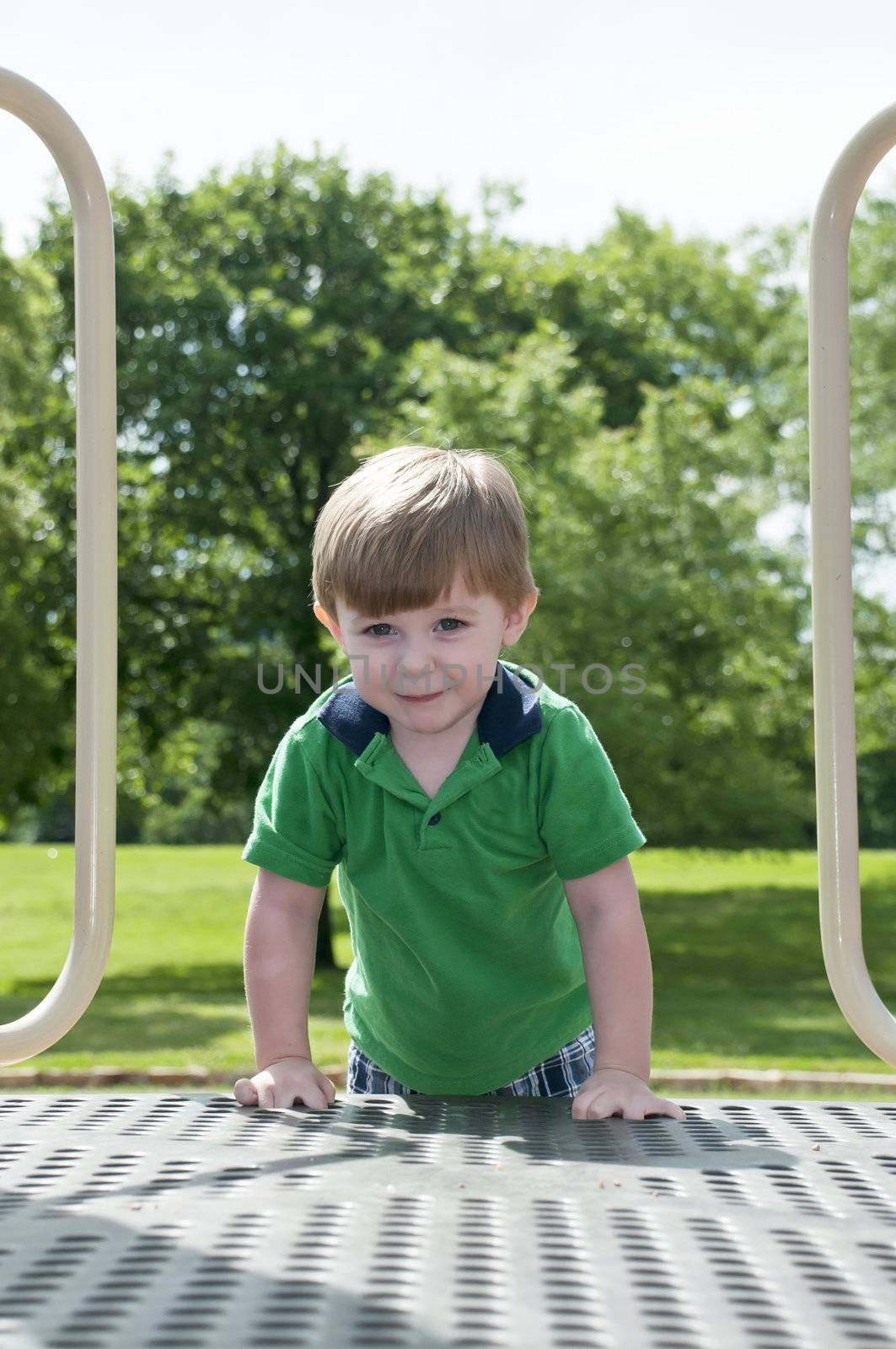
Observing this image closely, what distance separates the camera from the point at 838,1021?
11203 millimetres

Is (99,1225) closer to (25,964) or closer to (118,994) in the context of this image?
(118,994)

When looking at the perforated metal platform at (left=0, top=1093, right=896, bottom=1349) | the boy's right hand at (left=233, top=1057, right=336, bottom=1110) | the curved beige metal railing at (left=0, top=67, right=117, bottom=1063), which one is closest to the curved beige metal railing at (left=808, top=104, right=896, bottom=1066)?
the perforated metal platform at (left=0, top=1093, right=896, bottom=1349)

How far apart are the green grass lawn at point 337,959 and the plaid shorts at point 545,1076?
4535mm

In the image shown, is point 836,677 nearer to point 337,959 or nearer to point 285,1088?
point 285,1088

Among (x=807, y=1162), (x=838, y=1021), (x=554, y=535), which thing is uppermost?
(x=554, y=535)

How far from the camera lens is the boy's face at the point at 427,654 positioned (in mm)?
1646

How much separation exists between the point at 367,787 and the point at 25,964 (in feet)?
44.7

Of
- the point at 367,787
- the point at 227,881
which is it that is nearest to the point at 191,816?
the point at 227,881

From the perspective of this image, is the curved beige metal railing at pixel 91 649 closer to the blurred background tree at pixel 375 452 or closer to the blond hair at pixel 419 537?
the blond hair at pixel 419 537

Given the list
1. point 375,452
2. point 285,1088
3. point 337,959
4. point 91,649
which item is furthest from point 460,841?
point 337,959

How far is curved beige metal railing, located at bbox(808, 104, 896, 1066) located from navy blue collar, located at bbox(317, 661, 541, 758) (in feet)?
1.57

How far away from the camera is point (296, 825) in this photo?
68.9 inches

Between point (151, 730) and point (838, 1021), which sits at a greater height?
point (151, 730)

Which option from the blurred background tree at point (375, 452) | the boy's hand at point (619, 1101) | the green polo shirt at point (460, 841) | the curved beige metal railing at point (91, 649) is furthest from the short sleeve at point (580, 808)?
the blurred background tree at point (375, 452)
